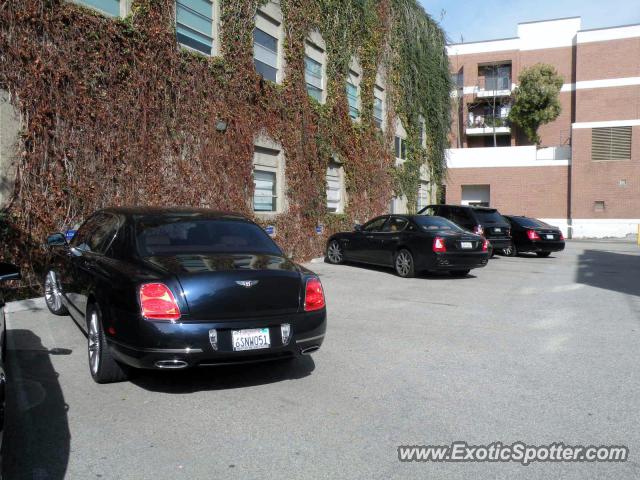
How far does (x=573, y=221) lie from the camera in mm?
35344

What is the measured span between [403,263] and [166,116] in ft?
19.1

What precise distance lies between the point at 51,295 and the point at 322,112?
10.6 m

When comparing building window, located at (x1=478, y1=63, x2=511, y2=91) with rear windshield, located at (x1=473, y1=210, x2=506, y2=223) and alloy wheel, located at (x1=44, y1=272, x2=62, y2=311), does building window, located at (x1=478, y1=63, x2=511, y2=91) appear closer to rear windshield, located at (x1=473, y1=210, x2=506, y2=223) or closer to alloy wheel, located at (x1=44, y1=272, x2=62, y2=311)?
rear windshield, located at (x1=473, y1=210, x2=506, y2=223)

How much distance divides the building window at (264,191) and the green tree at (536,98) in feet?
103

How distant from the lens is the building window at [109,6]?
30.5ft

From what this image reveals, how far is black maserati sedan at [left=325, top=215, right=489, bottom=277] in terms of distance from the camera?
11414mm

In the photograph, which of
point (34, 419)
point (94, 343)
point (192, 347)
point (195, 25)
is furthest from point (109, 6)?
point (34, 419)

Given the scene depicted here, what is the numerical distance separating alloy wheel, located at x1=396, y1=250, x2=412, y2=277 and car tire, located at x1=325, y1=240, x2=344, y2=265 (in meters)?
2.13

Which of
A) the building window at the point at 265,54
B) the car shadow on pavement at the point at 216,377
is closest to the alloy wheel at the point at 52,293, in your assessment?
the car shadow on pavement at the point at 216,377

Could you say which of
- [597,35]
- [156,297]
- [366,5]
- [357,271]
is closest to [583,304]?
[357,271]

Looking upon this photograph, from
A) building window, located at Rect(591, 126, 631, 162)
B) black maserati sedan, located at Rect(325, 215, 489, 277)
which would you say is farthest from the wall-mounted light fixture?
building window, located at Rect(591, 126, 631, 162)

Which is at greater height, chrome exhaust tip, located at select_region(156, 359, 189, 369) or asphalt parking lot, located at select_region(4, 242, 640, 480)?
chrome exhaust tip, located at select_region(156, 359, 189, 369)

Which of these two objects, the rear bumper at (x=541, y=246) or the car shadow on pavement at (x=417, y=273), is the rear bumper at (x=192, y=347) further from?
the rear bumper at (x=541, y=246)

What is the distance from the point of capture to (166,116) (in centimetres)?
1055
